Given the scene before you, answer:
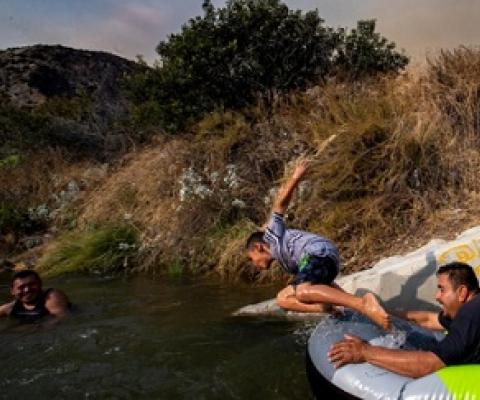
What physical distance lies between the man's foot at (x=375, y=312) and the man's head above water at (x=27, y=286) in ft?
13.6

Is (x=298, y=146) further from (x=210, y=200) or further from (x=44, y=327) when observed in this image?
(x=44, y=327)

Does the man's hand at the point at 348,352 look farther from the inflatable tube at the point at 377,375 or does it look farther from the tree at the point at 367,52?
the tree at the point at 367,52

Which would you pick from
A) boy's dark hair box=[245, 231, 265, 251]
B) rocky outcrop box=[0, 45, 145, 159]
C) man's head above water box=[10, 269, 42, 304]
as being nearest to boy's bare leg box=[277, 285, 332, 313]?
boy's dark hair box=[245, 231, 265, 251]

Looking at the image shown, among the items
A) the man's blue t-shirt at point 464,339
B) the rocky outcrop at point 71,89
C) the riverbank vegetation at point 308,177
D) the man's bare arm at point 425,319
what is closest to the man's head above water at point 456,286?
the man's blue t-shirt at point 464,339

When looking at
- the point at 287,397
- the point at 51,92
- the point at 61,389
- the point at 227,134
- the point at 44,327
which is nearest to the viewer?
the point at 287,397

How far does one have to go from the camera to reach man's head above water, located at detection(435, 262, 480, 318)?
4176 millimetres

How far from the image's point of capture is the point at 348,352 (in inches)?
165

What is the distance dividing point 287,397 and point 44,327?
11.1ft

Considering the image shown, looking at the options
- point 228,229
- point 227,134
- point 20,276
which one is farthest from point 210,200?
point 20,276

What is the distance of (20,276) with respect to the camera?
734cm

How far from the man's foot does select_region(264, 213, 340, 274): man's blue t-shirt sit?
2.42 feet

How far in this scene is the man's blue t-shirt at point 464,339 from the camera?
3.67 metres

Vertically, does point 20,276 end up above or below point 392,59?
below

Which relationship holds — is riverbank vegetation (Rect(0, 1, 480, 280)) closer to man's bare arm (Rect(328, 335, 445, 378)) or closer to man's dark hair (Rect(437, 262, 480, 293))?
man's dark hair (Rect(437, 262, 480, 293))
